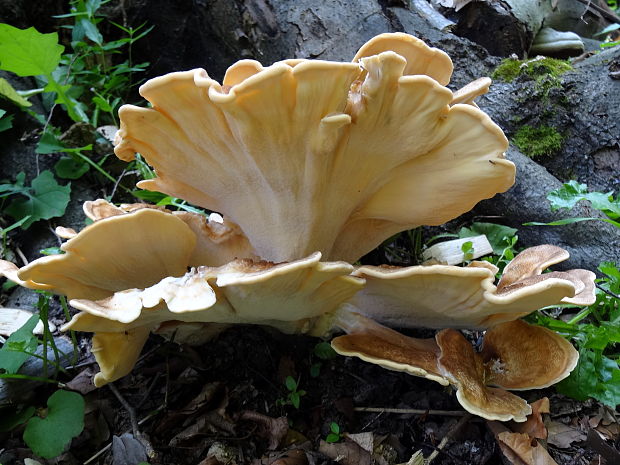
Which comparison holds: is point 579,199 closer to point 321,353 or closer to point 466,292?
point 466,292

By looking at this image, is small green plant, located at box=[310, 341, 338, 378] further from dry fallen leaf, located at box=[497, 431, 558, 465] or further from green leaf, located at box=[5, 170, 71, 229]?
green leaf, located at box=[5, 170, 71, 229]

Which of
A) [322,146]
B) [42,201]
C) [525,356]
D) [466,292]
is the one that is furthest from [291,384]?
[42,201]

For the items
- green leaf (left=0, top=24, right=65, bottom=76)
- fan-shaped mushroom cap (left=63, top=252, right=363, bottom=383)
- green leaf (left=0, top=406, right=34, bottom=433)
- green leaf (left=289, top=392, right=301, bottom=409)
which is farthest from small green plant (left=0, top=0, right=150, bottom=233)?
green leaf (left=289, top=392, right=301, bottom=409)

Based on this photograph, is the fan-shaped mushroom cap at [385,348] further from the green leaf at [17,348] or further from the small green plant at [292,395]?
the green leaf at [17,348]

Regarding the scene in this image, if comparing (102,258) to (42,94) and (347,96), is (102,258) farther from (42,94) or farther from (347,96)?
(42,94)

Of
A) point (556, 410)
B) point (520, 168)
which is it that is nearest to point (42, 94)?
point (520, 168)
